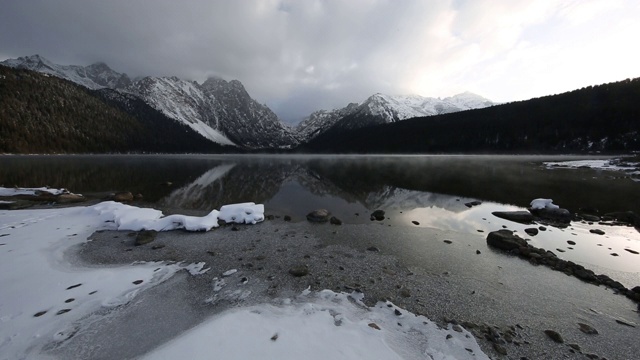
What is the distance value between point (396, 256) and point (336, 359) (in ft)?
27.4

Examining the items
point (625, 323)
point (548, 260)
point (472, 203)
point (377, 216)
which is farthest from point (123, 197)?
point (472, 203)

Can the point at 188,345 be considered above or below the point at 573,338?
above

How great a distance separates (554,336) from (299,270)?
8.89 m

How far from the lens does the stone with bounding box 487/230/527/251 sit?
15.0 metres

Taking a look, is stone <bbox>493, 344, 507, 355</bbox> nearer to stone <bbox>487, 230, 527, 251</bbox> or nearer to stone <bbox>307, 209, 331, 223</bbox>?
stone <bbox>487, 230, 527, 251</bbox>

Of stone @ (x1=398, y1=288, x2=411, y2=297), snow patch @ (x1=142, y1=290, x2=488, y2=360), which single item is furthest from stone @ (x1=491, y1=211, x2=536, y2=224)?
snow patch @ (x1=142, y1=290, x2=488, y2=360)

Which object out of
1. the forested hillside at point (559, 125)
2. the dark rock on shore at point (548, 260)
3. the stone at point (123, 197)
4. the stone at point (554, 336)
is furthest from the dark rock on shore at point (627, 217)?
the forested hillside at point (559, 125)

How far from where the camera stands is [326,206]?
1060 inches

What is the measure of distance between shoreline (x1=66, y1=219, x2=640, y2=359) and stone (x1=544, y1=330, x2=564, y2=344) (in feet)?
0.38

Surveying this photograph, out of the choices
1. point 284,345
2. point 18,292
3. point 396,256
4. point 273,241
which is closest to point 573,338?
point 396,256

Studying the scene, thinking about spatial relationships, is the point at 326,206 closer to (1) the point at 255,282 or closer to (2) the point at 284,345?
(1) the point at 255,282

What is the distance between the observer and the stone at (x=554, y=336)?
25.7 feet

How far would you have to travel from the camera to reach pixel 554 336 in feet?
26.1

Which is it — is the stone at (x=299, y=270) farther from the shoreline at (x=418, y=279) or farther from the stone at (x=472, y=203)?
the stone at (x=472, y=203)
